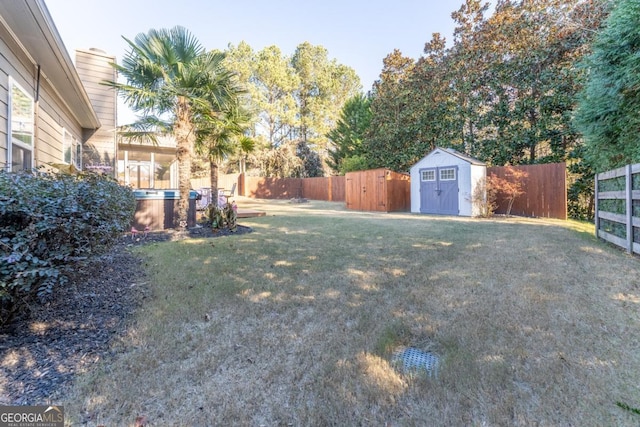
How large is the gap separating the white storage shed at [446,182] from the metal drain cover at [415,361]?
10145 millimetres

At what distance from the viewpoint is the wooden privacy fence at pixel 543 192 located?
1026cm

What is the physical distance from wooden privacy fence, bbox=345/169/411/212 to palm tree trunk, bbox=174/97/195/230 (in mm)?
8621

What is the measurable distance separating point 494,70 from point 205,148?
12.7 metres

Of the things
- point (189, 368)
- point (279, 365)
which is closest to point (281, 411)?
point (279, 365)

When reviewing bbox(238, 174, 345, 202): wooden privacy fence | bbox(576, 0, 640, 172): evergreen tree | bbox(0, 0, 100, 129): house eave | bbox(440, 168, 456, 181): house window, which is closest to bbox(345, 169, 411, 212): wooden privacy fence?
bbox(440, 168, 456, 181): house window

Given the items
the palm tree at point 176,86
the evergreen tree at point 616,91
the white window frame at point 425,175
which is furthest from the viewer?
the white window frame at point 425,175

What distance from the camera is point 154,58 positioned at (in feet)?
21.4

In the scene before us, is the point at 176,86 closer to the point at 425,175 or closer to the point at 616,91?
the point at 616,91

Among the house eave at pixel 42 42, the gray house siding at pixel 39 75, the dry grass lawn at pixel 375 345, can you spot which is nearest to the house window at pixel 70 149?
the gray house siding at pixel 39 75

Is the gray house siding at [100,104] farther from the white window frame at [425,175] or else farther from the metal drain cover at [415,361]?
the white window frame at [425,175]

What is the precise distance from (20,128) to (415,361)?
620 cm

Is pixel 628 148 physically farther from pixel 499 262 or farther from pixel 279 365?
pixel 279 365
